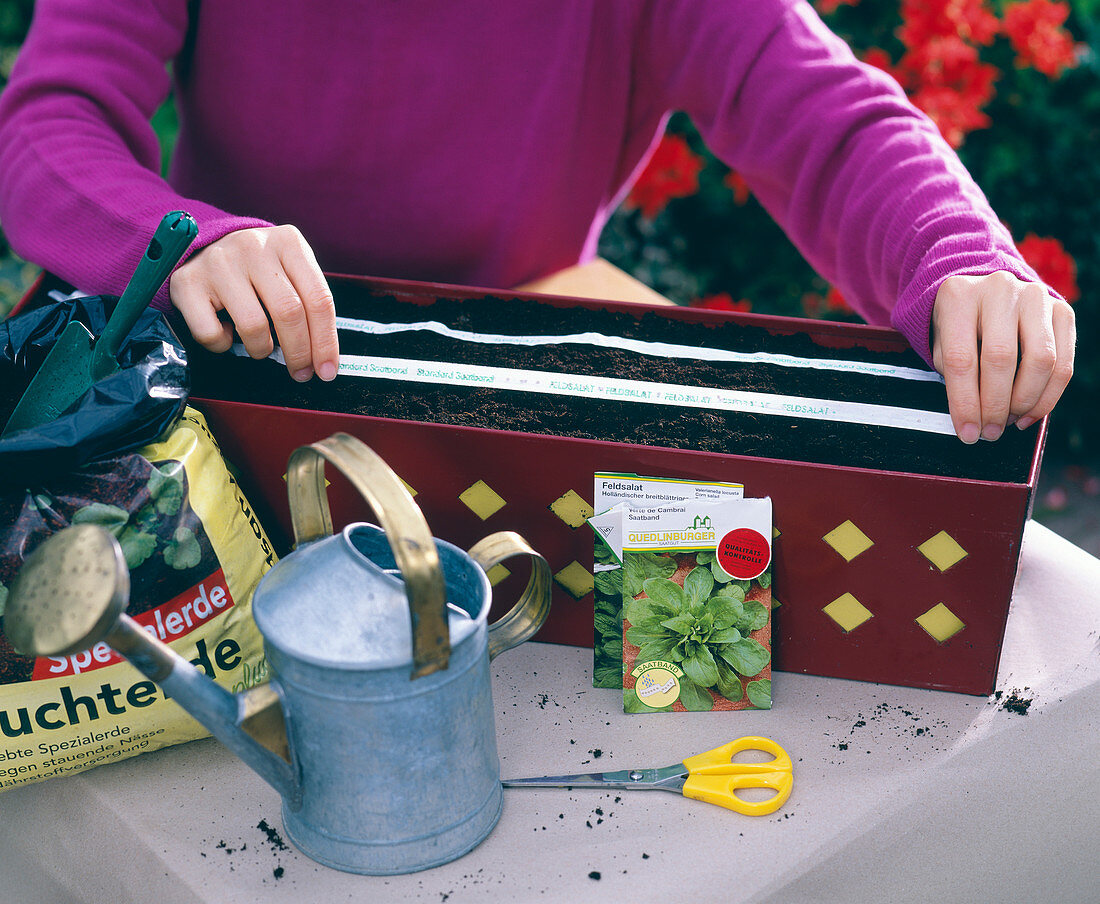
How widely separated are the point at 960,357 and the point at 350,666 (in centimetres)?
58

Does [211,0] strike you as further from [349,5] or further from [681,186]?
[681,186]

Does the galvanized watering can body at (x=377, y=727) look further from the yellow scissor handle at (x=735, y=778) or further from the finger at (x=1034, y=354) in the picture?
the finger at (x=1034, y=354)

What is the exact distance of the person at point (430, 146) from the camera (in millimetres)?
909

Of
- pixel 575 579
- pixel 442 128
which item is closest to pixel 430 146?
pixel 442 128

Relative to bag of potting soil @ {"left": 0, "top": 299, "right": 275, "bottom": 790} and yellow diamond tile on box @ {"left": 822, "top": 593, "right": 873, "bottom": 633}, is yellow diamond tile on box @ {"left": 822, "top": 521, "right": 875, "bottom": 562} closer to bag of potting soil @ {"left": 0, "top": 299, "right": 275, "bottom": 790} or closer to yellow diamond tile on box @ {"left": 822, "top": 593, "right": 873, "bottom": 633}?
yellow diamond tile on box @ {"left": 822, "top": 593, "right": 873, "bottom": 633}

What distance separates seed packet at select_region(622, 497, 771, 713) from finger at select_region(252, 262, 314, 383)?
1.11 ft

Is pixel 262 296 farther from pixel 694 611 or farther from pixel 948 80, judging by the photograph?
pixel 948 80

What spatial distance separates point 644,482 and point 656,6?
72 cm

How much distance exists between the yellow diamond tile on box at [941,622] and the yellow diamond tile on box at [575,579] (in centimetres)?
29

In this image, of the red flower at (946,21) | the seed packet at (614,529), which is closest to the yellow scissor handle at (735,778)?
the seed packet at (614,529)

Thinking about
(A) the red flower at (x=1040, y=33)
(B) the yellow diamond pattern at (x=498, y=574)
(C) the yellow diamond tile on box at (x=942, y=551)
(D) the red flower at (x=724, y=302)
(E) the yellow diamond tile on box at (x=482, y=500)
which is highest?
(A) the red flower at (x=1040, y=33)

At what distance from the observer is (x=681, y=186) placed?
1.86m

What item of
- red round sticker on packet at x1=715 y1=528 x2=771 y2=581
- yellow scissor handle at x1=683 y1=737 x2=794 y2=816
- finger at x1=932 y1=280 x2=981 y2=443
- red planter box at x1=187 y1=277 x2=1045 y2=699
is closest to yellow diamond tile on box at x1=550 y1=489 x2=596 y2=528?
red planter box at x1=187 y1=277 x2=1045 y2=699

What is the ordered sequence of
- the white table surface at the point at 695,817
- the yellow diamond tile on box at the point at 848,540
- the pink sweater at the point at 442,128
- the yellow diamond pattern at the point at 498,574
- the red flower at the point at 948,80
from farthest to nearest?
the red flower at the point at 948,80
the pink sweater at the point at 442,128
the yellow diamond pattern at the point at 498,574
the yellow diamond tile on box at the point at 848,540
the white table surface at the point at 695,817
